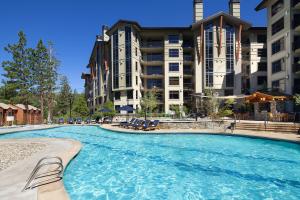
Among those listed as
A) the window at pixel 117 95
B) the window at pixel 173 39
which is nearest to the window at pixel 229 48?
the window at pixel 173 39

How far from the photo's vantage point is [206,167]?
31.6 feet

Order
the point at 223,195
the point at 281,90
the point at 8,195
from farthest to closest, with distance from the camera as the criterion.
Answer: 1. the point at 281,90
2. the point at 223,195
3. the point at 8,195

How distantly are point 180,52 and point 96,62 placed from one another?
20.7m

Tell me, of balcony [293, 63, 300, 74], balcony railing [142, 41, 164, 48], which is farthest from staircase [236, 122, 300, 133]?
balcony railing [142, 41, 164, 48]

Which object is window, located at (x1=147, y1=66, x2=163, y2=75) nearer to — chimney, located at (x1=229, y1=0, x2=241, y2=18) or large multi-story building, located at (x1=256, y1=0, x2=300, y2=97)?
chimney, located at (x1=229, y1=0, x2=241, y2=18)

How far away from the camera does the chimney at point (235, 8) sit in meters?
38.2

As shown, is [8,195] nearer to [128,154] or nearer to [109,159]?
[109,159]

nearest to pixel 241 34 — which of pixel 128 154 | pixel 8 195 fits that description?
pixel 128 154

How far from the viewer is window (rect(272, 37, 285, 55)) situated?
1098 inches

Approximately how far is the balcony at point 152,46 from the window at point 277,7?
19756 mm

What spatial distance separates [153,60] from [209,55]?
11856 mm

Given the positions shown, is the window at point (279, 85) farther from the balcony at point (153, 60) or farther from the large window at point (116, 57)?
the large window at point (116, 57)

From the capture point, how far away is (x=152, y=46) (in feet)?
138

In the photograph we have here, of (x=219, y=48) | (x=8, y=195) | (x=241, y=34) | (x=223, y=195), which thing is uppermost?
(x=241, y=34)
